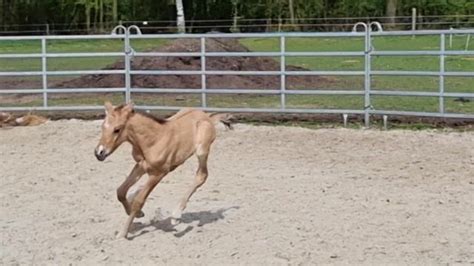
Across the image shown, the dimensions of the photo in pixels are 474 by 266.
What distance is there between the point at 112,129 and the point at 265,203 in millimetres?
1763

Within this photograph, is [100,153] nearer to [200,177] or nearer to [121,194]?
[121,194]

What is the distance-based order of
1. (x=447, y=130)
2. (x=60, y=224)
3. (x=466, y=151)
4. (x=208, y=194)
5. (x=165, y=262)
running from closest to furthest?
(x=165, y=262) → (x=60, y=224) → (x=208, y=194) → (x=466, y=151) → (x=447, y=130)

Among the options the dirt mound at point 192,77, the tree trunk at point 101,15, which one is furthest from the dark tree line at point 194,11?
the dirt mound at point 192,77

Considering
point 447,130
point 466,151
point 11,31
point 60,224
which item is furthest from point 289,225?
point 11,31

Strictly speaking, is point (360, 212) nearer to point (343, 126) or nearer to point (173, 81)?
point (343, 126)

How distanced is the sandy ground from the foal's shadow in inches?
0.5

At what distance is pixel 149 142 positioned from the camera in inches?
223

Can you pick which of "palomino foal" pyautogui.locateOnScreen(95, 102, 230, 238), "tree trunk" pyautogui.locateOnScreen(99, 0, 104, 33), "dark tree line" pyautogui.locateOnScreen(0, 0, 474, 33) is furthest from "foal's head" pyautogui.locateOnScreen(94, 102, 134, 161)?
"tree trunk" pyautogui.locateOnScreen(99, 0, 104, 33)

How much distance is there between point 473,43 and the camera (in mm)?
24312

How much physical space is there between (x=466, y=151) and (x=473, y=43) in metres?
16.3

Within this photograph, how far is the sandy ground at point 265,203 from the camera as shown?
5246 millimetres

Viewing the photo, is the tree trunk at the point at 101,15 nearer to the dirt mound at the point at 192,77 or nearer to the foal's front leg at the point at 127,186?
the dirt mound at the point at 192,77

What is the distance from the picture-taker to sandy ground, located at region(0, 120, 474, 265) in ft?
17.2

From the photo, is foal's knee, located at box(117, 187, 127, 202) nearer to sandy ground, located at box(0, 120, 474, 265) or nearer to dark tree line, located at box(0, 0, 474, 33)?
sandy ground, located at box(0, 120, 474, 265)
